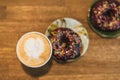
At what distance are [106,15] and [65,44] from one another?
0.57ft

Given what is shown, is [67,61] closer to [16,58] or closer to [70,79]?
[70,79]

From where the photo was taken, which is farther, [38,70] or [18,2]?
[18,2]

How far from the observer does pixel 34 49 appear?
0.92 metres

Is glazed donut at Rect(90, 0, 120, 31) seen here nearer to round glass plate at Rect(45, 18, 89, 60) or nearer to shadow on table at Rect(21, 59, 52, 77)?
round glass plate at Rect(45, 18, 89, 60)

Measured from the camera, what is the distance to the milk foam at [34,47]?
0.92 m

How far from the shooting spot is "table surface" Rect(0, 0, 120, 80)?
97cm

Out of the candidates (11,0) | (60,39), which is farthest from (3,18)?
(60,39)

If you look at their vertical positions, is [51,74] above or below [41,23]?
below

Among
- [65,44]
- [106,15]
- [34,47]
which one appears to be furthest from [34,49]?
[106,15]

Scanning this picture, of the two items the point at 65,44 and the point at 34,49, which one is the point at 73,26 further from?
the point at 34,49

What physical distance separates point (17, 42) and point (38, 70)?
11 centimetres

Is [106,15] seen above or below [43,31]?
above

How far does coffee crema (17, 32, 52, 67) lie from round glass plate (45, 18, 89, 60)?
7cm

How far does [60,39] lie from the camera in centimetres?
98
